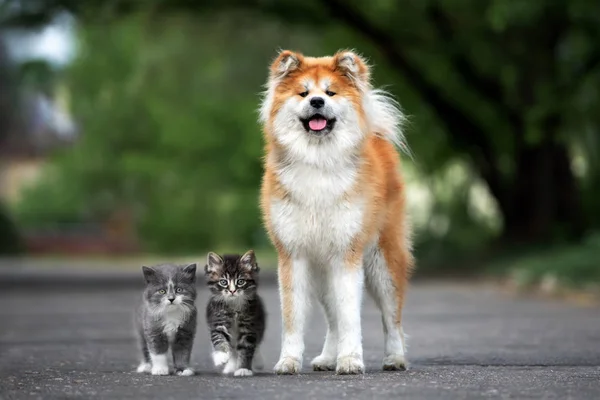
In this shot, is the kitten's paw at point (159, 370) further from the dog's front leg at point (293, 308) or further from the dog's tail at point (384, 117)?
the dog's tail at point (384, 117)

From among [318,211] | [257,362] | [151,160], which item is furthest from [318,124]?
[151,160]

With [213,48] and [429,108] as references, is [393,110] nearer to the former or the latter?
[429,108]

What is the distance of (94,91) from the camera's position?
46250 mm

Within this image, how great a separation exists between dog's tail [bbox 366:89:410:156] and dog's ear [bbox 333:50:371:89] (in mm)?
198

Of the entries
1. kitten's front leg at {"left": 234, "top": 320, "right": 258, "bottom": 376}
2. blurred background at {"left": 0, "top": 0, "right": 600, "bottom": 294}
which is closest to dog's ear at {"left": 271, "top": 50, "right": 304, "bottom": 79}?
kitten's front leg at {"left": 234, "top": 320, "right": 258, "bottom": 376}

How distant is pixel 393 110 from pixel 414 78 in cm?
1608

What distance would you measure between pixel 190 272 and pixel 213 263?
202 millimetres

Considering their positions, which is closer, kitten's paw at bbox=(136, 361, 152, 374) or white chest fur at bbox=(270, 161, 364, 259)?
white chest fur at bbox=(270, 161, 364, 259)

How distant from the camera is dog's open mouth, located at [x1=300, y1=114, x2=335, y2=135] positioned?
880cm

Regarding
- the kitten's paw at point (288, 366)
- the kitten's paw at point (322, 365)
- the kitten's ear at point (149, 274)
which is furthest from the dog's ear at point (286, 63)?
the kitten's paw at point (322, 365)

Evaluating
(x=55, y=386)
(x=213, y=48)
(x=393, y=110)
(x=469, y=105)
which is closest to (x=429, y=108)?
(x=469, y=105)

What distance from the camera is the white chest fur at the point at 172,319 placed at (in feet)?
29.7

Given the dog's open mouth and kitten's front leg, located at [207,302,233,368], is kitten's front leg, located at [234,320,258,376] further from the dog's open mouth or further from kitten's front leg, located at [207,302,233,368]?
the dog's open mouth

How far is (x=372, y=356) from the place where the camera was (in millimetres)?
10883
